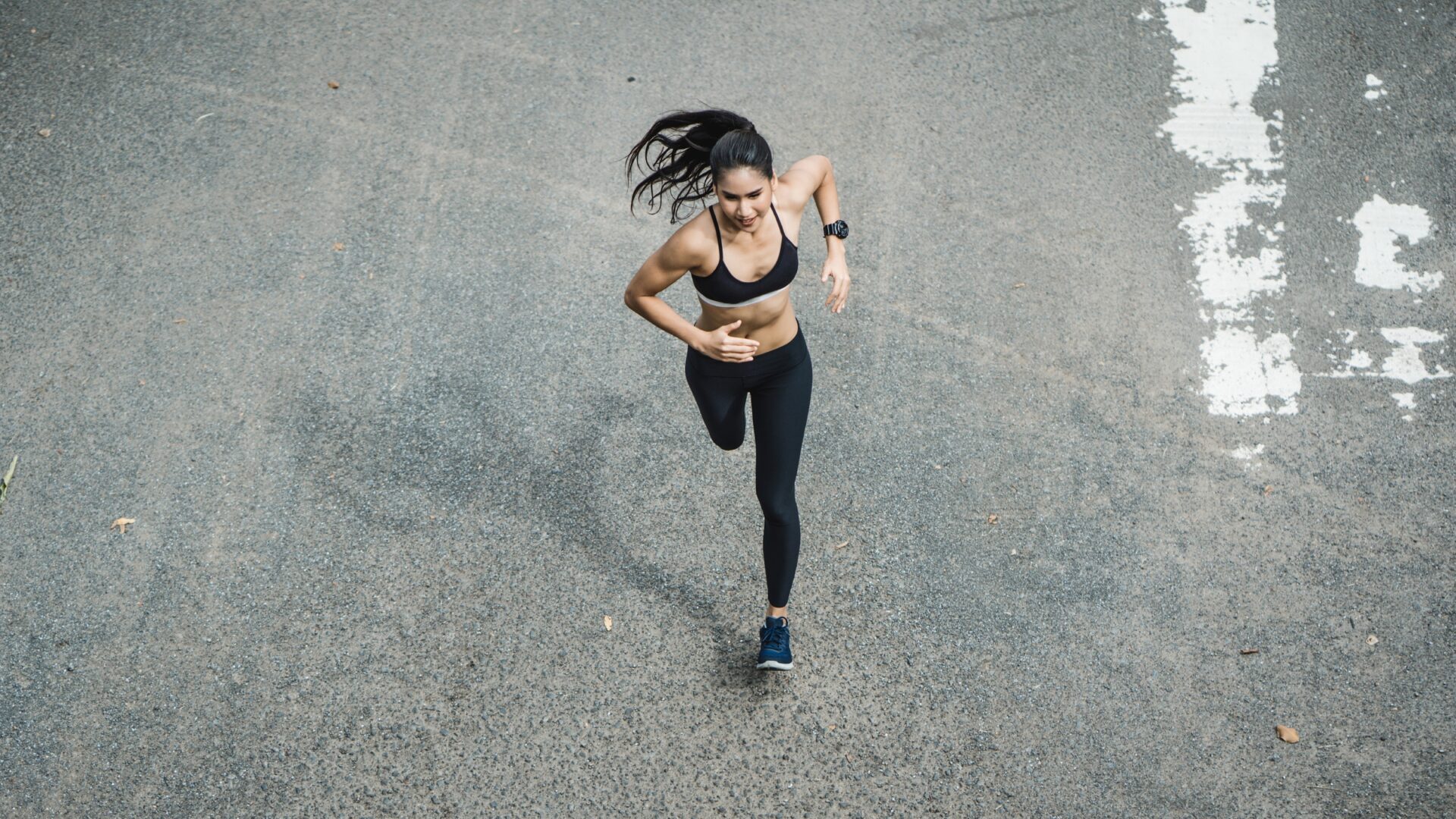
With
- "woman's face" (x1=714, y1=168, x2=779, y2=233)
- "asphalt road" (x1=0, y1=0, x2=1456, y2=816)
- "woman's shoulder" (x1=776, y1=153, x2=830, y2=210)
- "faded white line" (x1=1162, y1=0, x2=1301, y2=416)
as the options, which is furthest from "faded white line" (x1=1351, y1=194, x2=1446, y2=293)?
"woman's face" (x1=714, y1=168, x2=779, y2=233)

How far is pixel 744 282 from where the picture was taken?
372 centimetres

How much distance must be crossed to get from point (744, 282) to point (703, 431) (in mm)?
1673

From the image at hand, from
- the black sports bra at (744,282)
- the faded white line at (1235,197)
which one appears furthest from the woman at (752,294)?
the faded white line at (1235,197)

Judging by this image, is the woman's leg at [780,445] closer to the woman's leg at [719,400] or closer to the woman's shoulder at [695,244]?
the woman's leg at [719,400]

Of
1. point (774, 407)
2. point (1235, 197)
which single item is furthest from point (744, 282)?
point (1235, 197)

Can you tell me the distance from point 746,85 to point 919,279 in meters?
2.15

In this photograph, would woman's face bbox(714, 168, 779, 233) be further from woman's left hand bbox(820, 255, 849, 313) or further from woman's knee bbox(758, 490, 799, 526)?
woman's knee bbox(758, 490, 799, 526)

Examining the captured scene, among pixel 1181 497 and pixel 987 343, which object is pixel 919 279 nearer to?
pixel 987 343

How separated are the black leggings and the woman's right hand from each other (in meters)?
0.20

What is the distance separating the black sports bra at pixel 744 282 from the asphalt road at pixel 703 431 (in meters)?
1.48

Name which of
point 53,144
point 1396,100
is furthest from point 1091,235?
point 53,144

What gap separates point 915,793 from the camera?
4.02 m

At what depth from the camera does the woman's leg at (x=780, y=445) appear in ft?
13.0

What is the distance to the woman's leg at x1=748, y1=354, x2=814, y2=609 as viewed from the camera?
13.0 feet
